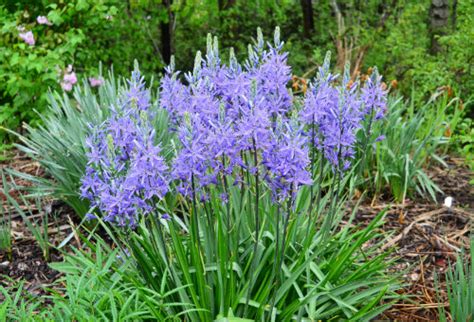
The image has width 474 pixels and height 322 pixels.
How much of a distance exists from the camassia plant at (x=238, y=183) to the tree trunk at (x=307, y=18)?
32.9 feet

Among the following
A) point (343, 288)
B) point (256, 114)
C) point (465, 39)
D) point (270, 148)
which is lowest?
point (343, 288)

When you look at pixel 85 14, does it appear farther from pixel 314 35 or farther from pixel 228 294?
pixel 314 35

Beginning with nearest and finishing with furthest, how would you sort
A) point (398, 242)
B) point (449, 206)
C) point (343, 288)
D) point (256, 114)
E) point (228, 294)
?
point (256, 114) < point (228, 294) < point (343, 288) < point (398, 242) < point (449, 206)

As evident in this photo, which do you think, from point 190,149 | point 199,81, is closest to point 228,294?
point 190,149

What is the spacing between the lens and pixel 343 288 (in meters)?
2.75

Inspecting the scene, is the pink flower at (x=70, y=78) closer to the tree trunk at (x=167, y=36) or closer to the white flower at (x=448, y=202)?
the white flower at (x=448, y=202)

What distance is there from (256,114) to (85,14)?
5.07 metres

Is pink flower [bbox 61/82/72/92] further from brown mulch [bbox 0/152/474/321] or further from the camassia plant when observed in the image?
the camassia plant

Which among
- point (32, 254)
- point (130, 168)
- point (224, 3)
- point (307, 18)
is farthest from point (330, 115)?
point (307, 18)

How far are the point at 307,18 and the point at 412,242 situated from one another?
9484mm

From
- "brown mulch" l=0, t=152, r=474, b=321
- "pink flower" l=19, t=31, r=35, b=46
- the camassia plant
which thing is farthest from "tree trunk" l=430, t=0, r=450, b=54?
the camassia plant

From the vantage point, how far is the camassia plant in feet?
7.07

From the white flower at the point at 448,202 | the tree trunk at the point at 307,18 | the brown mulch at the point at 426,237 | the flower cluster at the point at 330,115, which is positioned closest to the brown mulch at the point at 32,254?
the flower cluster at the point at 330,115

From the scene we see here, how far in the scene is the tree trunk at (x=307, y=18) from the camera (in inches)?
494
